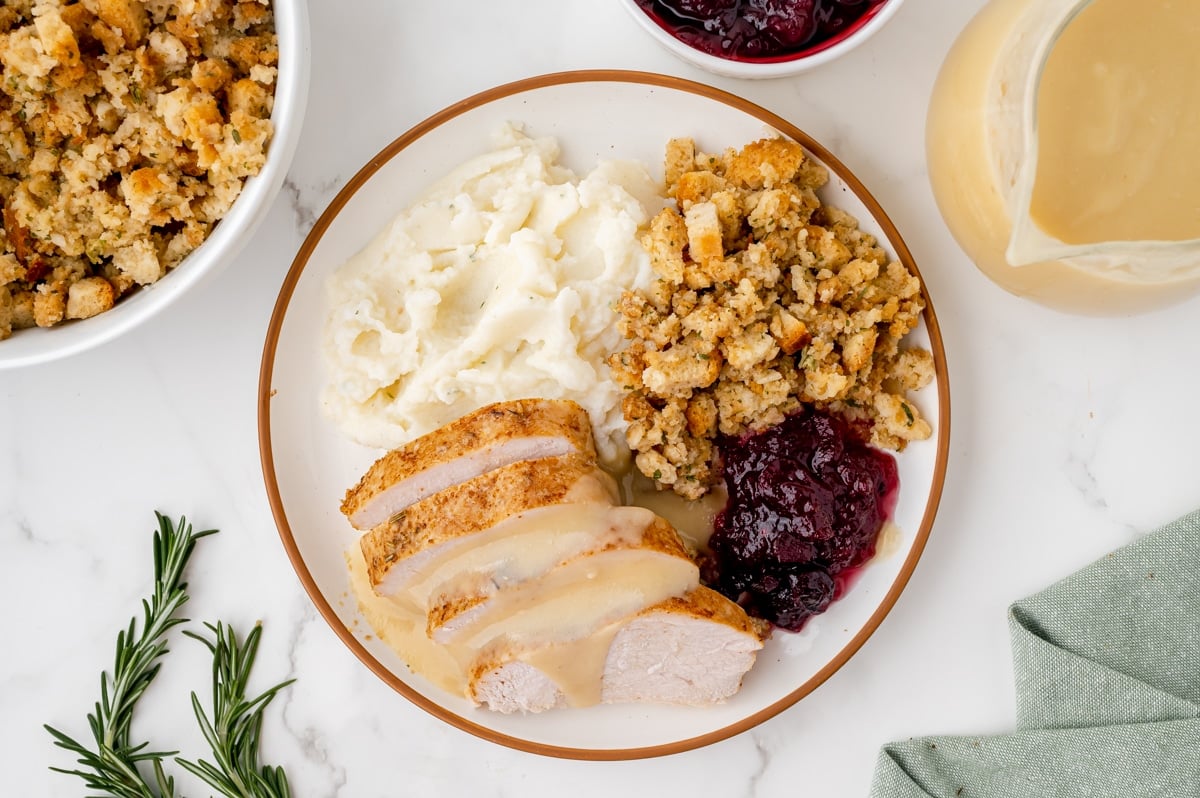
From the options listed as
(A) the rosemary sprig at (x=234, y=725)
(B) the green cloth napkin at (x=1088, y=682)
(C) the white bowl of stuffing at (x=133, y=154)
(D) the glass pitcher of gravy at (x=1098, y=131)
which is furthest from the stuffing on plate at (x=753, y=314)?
(A) the rosemary sprig at (x=234, y=725)

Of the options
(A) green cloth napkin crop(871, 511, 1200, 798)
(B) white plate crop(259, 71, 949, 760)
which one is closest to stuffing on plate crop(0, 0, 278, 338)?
(B) white plate crop(259, 71, 949, 760)

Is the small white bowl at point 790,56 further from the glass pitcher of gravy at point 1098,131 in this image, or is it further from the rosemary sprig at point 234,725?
the rosemary sprig at point 234,725

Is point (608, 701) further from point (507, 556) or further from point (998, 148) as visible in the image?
point (998, 148)

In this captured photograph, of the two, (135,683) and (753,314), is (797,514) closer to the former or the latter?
(753,314)

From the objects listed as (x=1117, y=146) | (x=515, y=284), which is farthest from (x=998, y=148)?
(x=515, y=284)

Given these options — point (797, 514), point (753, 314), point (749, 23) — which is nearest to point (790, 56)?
point (749, 23)
